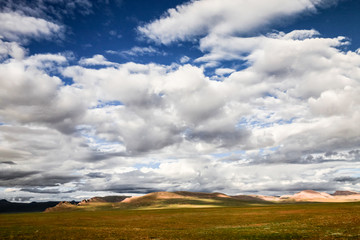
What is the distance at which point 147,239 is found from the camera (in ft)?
109

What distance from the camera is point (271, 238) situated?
31.4 m

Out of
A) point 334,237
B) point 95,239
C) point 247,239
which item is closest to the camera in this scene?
point 334,237

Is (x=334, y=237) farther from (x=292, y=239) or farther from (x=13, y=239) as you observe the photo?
(x=13, y=239)

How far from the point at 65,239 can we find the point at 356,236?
33815 millimetres

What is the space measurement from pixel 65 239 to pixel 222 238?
19.7m

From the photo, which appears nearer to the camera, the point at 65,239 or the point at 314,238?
the point at 314,238

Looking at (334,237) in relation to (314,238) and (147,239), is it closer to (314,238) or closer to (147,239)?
(314,238)

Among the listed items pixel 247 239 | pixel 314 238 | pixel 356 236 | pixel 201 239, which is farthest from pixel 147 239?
pixel 356 236

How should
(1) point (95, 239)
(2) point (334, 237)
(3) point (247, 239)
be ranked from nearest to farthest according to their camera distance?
(2) point (334, 237) < (3) point (247, 239) < (1) point (95, 239)

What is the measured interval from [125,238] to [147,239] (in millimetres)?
3183

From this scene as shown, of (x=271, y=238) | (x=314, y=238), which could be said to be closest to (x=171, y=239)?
(x=271, y=238)

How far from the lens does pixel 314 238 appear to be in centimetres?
2909

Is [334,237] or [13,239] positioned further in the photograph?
[13,239]

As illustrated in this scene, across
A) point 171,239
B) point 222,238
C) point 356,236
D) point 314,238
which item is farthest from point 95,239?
point 356,236
